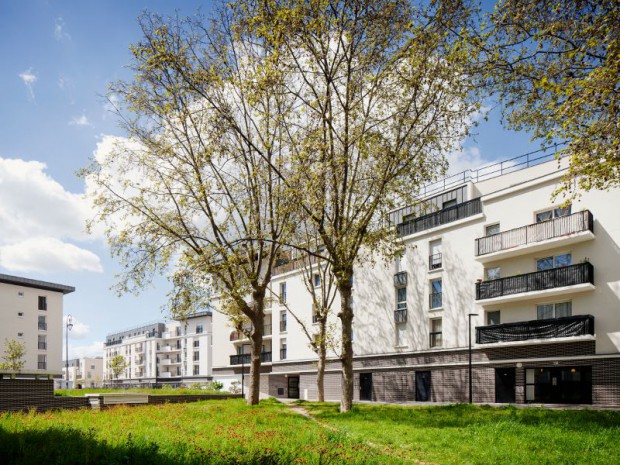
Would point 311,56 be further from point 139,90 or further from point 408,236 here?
point 408,236

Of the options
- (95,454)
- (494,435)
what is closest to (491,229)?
(494,435)

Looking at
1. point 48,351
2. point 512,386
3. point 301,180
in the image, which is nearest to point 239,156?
point 301,180

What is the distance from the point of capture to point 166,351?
11369cm

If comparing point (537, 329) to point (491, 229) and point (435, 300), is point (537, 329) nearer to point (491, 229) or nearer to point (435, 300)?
point (491, 229)

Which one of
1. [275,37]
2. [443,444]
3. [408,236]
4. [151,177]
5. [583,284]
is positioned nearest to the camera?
[443,444]

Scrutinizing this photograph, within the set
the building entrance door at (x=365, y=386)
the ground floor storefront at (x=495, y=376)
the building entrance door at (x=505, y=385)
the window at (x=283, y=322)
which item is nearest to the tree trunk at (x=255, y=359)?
the ground floor storefront at (x=495, y=376)

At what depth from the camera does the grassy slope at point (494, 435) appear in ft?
39.9

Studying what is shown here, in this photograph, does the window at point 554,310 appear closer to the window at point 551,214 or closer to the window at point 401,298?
the window at point 551,214

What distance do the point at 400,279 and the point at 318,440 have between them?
2897 cm

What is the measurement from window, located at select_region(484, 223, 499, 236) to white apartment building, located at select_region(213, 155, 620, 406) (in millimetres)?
75

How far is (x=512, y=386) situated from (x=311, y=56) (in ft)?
74.9

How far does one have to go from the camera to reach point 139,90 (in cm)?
2412

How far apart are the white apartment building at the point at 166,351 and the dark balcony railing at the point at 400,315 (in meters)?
54.1

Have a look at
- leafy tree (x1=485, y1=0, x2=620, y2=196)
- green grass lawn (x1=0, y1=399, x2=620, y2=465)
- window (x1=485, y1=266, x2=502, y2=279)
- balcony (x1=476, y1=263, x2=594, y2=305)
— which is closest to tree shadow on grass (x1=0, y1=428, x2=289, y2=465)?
green grass lawn (x1=0, y1=399, x2=620, y2=465)
